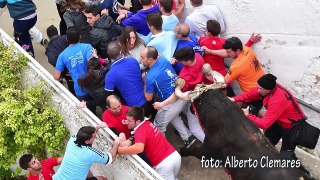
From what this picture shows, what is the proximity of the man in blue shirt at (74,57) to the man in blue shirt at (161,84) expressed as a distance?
100 cm

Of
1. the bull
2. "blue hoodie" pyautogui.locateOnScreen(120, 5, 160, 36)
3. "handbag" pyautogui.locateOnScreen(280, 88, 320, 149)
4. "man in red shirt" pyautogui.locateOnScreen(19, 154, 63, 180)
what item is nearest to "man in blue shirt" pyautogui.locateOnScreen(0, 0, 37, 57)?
"blue hoodie" pyautogui.locateOnScreen(120, 5, 160, 36)

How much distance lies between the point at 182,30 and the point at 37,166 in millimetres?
2701

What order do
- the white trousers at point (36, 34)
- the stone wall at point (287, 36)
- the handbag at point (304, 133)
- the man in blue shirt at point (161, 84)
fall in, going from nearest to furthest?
the handbag at point (304, 133) < the man in blue shirt at point (161, 84) < the stone wall at point (287, 36) < the white trousers at point (36, 34)

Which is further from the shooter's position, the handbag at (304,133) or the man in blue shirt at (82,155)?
the handbag at (304,133)

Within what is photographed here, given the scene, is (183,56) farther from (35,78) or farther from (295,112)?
(35,78)

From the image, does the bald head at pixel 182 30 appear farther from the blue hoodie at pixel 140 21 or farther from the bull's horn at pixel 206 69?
the blue hoodie at pixel 140 21

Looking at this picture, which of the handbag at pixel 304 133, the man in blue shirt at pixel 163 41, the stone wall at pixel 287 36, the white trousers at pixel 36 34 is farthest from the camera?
the white trousers at pixel 36 34

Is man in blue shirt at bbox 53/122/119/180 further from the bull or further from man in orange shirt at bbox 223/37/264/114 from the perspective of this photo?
man in orange shirt at bbox 223/37/264/114

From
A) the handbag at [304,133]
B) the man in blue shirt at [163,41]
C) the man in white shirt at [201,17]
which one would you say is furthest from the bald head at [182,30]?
the handbag at [304,133]

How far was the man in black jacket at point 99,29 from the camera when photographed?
645cm

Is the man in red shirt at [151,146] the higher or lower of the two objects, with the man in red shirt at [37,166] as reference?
higher

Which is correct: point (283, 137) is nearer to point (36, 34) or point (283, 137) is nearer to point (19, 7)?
point (19, 7)

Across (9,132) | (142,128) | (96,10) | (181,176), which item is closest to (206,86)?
(142,128)

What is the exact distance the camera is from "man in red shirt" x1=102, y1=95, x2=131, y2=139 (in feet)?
17.8
